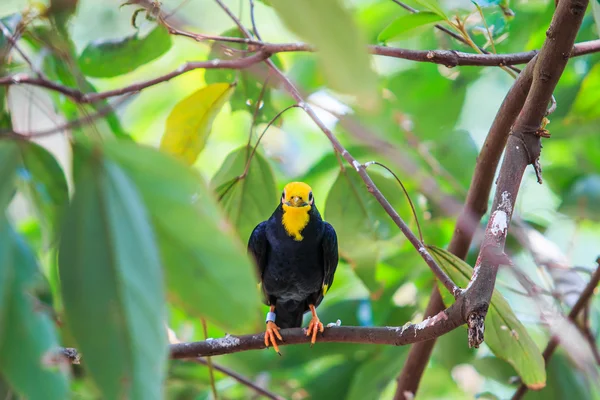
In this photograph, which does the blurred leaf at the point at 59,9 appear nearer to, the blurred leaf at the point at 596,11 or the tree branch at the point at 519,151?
the tree branch at the point at 519,151

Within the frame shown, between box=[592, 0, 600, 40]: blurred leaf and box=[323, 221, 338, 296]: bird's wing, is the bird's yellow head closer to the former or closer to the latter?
box=[323, 221, 338, 296]: bird's wing

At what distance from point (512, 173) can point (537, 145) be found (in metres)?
0.09

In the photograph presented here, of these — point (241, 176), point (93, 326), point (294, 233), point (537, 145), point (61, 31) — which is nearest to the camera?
point (93, 326)

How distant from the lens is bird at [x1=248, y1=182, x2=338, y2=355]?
195 cm

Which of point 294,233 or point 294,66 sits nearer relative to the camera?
point 294,233

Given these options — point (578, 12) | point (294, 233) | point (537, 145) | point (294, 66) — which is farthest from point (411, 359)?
point (294, 66)

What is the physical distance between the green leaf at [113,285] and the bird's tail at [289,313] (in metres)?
1.58

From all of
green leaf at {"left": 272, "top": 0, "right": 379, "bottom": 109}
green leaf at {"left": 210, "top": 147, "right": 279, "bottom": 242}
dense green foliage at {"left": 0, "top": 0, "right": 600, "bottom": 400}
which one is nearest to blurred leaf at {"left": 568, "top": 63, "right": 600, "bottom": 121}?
dense green foliage at {"left": 0, "top": 0, "right": 600, "bottom": 400}

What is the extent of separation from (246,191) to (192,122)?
0.74 feet

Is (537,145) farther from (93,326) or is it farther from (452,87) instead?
(452,87)

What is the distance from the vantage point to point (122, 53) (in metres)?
1.60

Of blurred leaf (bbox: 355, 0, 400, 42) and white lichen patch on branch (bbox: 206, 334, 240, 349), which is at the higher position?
blurred leaf (bbox: 355, 0, 400, 42)

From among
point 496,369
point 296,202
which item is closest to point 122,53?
point 296,202

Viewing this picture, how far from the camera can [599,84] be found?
A: 79.7 inches
